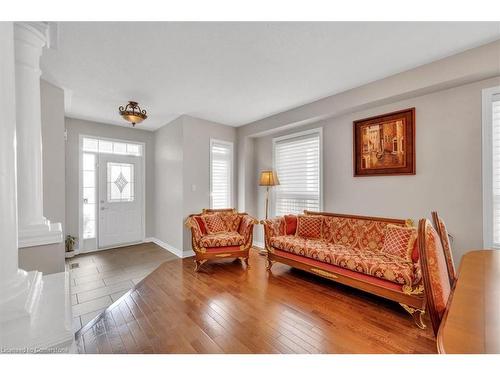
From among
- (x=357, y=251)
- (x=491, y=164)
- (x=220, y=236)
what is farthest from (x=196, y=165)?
(x=491, y=164)

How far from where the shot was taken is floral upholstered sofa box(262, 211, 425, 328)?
6.58 feet

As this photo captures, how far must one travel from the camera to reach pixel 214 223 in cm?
366

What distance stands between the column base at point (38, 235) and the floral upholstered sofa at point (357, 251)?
234 cm

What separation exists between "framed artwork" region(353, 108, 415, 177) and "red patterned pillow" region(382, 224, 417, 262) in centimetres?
77

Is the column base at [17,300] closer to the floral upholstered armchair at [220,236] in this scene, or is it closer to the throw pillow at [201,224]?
the floral upholstered armchair at [220,236]

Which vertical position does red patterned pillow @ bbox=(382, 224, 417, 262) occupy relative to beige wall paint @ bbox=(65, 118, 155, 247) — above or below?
below

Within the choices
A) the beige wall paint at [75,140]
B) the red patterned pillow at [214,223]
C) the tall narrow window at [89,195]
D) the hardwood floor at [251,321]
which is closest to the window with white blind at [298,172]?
the red patterned pillow at [214,223]

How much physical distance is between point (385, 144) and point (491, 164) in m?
0.99

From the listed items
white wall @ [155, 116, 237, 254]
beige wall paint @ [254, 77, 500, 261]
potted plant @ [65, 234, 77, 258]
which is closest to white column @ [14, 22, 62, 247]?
white wall @ [155, 116, 237, 254]

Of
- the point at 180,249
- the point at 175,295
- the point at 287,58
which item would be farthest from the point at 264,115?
the point at 175,295

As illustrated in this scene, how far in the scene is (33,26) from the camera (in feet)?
5.41

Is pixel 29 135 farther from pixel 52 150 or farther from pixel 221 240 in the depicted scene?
pixel 221 240

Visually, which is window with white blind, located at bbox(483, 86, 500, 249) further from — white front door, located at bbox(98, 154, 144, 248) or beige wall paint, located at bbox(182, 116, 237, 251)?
white front door, located at bbox(98, 154, 144, 248)

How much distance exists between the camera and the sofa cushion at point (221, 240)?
10.4 ft
